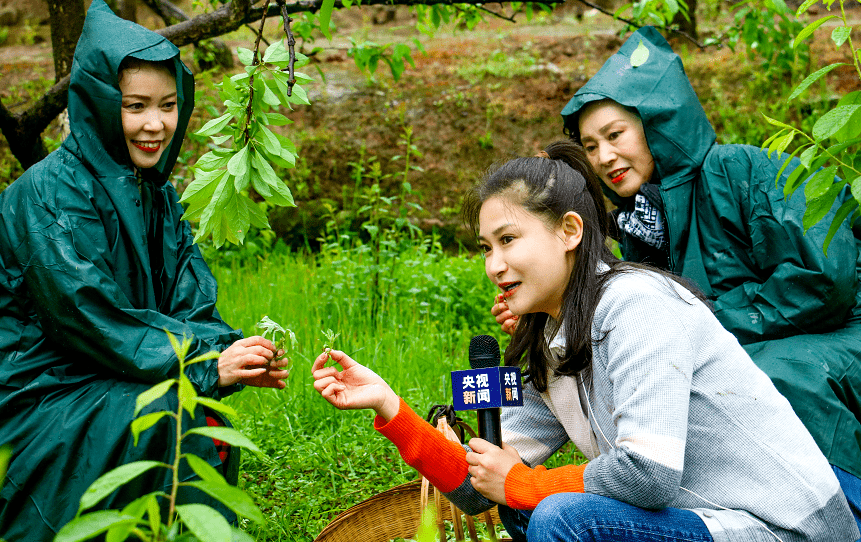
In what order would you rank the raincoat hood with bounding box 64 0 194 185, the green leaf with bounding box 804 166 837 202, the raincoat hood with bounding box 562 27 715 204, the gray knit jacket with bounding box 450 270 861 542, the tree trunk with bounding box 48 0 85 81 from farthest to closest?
the tree trunk with bounding box 48 0 85 81 < the raincoat hood with bounding box 562 27 715 204 < the raincoat hood with bounding box 64 0 194 185 < the gray knit jacket with bounding box 450 270 861 542 < the green leaf with bounding box 804 166 837 202

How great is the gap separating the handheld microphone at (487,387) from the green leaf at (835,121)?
0.85 metres

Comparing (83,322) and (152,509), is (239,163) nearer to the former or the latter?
(83,322)

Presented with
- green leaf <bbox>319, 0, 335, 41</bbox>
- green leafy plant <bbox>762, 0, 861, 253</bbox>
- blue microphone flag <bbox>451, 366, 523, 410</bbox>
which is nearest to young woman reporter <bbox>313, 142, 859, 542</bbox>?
blue microphone flag <bbox>451, 366, 523, 410</bbox>

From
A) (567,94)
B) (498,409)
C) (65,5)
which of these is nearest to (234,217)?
(498,409)

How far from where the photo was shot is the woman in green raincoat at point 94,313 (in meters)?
1.85

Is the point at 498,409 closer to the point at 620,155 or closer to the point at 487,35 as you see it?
the point at 620,155

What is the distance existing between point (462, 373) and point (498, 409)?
14 cm

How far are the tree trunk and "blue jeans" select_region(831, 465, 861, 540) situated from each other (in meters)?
3.26

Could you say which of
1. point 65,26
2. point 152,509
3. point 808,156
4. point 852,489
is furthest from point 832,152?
point 65,26

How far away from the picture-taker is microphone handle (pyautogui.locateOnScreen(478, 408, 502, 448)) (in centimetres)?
179

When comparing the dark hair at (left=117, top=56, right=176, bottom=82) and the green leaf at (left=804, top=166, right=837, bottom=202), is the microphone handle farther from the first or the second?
the dark hair at (left=117, top=56, right=176, bottom=82)

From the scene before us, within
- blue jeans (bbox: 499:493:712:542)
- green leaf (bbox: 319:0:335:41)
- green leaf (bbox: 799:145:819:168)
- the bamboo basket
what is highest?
green leaf (bbox: 319:0:335:41)

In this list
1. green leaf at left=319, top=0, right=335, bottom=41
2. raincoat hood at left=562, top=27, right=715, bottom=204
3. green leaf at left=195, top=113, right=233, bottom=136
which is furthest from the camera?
raincoat hood at left=562, top=27, right=715, bottom=204

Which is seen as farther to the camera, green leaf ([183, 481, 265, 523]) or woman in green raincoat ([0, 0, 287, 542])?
woman in green raincoat ([0, 0, 287, 542])
